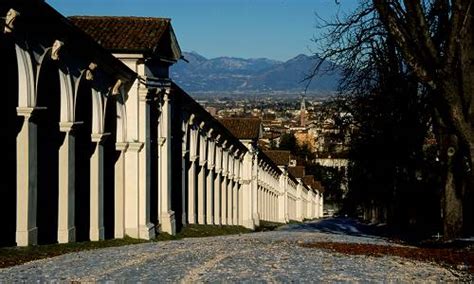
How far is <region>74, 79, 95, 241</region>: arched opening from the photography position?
22.4 metres

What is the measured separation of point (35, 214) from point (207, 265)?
197 inches

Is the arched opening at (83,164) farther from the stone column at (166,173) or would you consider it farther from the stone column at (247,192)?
the stone column at (247,192)

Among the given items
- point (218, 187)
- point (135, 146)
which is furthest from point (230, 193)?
point (135, 146)

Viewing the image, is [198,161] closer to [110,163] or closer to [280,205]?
[110,163]

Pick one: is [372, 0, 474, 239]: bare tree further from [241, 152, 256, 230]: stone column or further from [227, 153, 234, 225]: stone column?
[241, 152, 256, 230]: stone column

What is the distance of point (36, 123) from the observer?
684 inches

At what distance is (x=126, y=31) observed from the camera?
26.4 m

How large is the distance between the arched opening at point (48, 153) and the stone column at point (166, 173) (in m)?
9.00

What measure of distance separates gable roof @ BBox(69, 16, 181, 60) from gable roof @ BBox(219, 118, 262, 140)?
3425 cm

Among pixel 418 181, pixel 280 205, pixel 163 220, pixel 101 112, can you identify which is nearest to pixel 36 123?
→ pixel 101 112

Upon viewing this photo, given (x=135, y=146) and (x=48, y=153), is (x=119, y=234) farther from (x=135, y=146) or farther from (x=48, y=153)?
(x=48, y=153)

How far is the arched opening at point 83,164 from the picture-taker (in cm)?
2238

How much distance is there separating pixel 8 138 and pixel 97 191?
17.7 ft

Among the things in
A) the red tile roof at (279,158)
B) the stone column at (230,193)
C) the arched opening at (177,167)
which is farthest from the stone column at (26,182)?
the red tile roof at (279,158)
